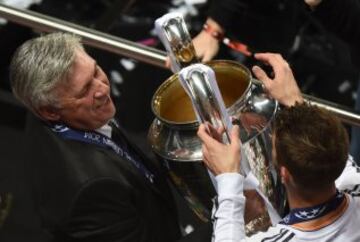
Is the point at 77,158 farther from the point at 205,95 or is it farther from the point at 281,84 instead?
the point at 281,84

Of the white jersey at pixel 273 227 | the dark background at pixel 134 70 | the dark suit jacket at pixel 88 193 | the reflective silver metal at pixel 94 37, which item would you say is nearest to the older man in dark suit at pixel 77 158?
the dark suit jacket at pixel 88 193

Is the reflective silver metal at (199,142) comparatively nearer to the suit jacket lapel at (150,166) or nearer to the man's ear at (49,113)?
the suit jacket lapel at (150,166)

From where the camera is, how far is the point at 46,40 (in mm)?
1511

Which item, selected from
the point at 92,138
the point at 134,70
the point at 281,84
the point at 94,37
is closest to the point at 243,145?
the point at 281,84

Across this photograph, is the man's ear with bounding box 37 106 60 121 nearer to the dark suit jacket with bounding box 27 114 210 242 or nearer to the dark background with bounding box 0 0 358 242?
the dark suit jacket with bounding box 27 114 210 242

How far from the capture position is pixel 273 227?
134 cm

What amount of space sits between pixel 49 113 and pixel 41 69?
0.10 m

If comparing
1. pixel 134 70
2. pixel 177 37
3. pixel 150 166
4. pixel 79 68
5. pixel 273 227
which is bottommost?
pixel 134 70

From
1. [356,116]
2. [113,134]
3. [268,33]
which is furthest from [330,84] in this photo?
[113,134]

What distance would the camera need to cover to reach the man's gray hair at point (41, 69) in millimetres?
1466

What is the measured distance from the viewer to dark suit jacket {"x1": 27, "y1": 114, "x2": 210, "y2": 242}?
1434mm

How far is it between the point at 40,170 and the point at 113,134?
19 cm

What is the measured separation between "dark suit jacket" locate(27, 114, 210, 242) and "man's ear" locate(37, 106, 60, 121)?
2cm

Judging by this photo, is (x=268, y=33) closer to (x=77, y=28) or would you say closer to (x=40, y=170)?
(x=77, y=28)
